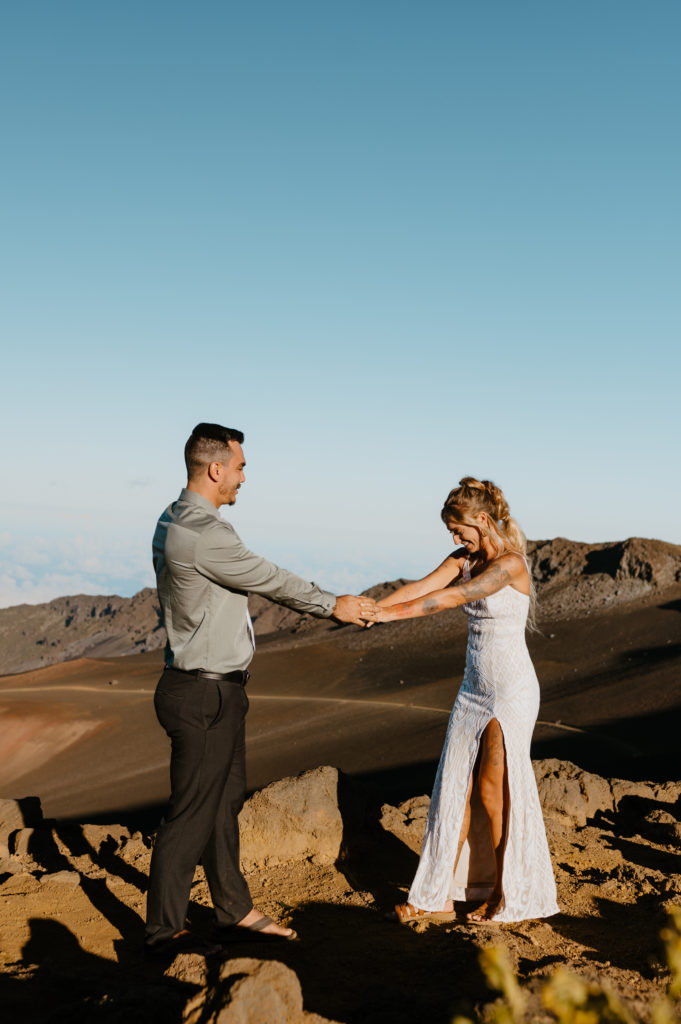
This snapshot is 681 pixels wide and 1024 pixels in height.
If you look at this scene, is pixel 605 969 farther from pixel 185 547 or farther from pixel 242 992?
pixel 185 547

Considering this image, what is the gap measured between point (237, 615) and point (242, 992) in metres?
1.44

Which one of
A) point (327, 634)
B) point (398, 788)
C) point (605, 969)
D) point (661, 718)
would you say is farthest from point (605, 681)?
point (605, 969)

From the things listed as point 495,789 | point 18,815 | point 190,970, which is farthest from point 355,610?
point 18,815

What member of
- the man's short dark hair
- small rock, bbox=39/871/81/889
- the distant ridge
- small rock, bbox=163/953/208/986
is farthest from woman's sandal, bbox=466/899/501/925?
the distant ridge

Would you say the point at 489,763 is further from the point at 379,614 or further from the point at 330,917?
the point at 330,917

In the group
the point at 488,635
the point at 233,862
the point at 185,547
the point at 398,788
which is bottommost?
the point at 398,788

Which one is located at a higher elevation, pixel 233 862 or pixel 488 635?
pixel 488 635

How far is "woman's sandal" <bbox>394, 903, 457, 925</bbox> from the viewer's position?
12.5ft

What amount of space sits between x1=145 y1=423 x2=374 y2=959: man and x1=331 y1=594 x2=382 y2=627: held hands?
508 millimetres

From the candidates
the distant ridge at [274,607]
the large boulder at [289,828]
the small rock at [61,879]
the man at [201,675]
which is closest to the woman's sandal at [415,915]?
the man at [201,675]

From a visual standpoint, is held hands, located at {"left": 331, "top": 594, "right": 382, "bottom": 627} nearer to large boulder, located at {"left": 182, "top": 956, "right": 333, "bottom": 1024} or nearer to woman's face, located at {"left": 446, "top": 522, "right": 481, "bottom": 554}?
woman's face, located at {"left": 446, "top": 522, "right": 481, "bottom": 554}

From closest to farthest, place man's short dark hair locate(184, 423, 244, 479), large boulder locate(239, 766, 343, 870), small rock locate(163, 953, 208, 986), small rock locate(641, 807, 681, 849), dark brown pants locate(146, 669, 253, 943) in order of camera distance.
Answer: small rock locate(163, 953, 208, 986) < dark brown pants locate(146, 669, 253, 943) < man's short dark hair locate(184, 423, 244, 479) < large boulder locate(239, 766, 343, 870) < small rock locate(641, 807, 681, 849)

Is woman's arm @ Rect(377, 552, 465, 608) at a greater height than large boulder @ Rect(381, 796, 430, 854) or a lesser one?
greater

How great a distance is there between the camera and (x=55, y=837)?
5.73 m
